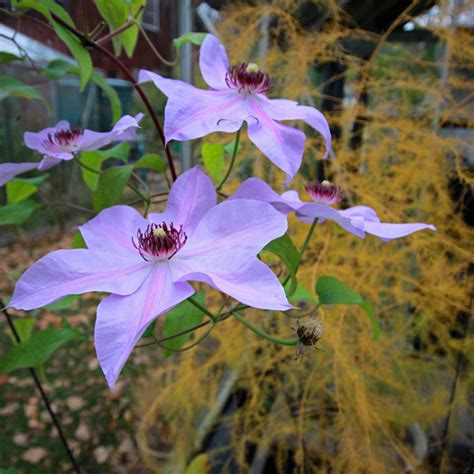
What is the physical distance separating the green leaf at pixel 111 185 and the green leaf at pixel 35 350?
0.46 feet

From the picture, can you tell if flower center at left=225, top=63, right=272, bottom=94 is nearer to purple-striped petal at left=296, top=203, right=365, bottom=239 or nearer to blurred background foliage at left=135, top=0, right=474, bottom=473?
purple-striped petal at left=296, top=203, right=365, bottom=239

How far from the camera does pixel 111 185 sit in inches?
13.1

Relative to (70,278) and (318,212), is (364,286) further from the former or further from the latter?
(70,278)

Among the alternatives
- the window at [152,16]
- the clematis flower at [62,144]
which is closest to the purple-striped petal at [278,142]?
the clematis flower at [62,144]

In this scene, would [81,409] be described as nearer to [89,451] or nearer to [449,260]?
[89,451]

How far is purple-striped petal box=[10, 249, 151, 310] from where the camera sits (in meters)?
0.21

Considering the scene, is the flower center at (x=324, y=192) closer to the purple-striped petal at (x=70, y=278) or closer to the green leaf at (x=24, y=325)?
the purple-striped petal at (x=70, y=278)

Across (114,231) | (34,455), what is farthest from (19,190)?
(34,455)

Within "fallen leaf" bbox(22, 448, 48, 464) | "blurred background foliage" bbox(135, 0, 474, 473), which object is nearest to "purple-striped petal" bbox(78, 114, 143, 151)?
"blurred background foliage" bbox(135, 0, 474, 473)

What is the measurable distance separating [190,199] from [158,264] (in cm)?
6

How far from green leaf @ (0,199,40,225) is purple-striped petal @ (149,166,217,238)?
0.67 ft

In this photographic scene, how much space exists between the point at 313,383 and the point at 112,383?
0.78 metres

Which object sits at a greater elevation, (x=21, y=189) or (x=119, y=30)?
(x=119, y=30)

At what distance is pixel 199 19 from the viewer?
43.1 inches
